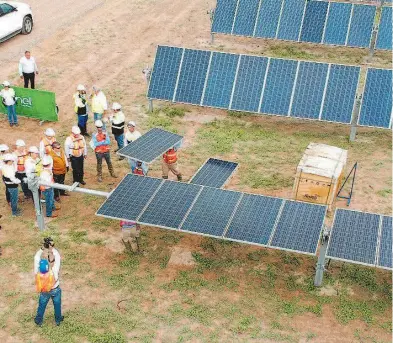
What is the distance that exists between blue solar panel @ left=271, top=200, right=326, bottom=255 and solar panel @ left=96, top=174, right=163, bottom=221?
128 inches

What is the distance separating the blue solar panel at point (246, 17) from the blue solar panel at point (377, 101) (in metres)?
8.22

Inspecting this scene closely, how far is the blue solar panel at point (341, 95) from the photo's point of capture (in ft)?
64.0

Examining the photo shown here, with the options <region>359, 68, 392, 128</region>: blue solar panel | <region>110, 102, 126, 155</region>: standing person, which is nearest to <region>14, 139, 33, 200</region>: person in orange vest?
<region>110, 102, 126, 155</region>: standing person

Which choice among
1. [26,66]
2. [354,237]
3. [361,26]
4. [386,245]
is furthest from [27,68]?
[386,245]

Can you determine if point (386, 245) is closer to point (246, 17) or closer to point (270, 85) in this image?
point (270, 85)

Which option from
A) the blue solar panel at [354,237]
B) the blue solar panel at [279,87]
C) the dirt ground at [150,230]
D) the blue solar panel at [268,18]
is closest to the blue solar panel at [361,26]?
the dirt ground at [150,230]

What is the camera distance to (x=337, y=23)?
1021 inches

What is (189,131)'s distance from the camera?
2050 cm

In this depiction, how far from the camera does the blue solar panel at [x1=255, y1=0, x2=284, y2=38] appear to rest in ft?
86.0

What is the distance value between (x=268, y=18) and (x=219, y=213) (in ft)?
49.8

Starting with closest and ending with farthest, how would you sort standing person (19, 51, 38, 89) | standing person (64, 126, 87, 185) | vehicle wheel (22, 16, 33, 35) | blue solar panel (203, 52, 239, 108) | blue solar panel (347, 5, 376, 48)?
standing person (64, 126, 87, 185) → blue solar panel (203, 52, 239, 108) → standing person (19, 51, 38, 89) → blue solar panel (347, 5, 376, 48) → vehicle wheel (22, 16, 33, 35)

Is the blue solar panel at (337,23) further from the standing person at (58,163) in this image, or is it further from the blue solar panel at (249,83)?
the standing person at (58,163)

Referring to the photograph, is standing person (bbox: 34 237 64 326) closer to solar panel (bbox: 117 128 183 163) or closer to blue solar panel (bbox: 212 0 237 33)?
solar panel (bbox: 117 128 183 163)

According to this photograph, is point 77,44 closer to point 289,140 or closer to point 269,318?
point 289,140
